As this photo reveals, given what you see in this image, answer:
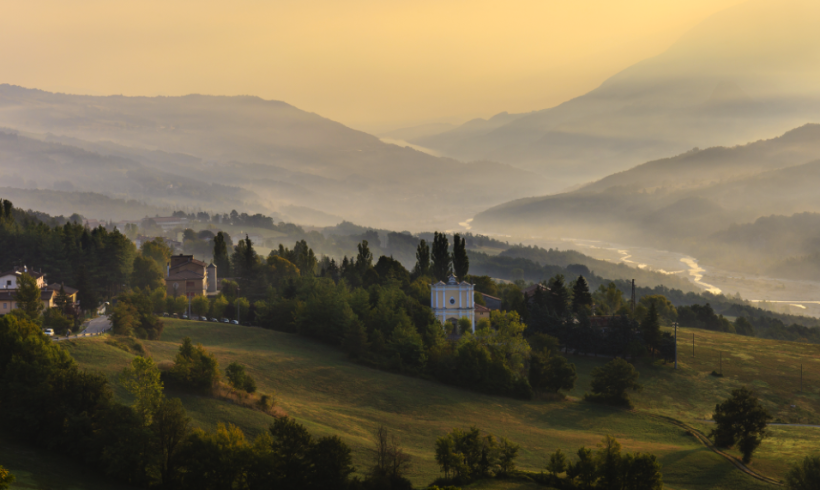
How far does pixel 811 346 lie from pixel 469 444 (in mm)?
86446

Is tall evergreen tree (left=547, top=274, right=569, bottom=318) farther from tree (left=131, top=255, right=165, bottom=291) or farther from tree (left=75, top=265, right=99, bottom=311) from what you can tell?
tree (left=75, top=265, right=99, bottom=311)

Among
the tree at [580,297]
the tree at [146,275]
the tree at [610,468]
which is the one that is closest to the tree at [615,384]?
the tree at [610,468]

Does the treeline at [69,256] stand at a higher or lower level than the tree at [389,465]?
higher

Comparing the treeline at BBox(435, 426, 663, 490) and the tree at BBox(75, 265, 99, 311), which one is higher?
the tree at BBox(75, 265, 99, 311)

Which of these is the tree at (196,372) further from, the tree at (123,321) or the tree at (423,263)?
the tree at (423,263)

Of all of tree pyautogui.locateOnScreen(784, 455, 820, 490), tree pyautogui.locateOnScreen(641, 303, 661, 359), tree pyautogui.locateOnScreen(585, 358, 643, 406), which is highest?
tree pyautogui.locateOnScreen(641, 303, 661, 359)

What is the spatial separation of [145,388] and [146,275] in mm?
62157

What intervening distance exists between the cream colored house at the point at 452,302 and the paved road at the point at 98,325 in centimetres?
4136

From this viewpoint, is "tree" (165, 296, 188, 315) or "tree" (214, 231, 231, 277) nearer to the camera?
"tree" (165, 296, 188, 315)

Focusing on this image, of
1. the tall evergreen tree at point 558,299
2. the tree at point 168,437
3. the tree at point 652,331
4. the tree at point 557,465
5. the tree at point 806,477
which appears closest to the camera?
the tree at point 168,437

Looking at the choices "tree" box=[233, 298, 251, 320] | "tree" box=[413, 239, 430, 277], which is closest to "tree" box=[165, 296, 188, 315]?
"tree" box=[233, 298, 251, 320]

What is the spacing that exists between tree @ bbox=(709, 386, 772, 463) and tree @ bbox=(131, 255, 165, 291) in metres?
74.7

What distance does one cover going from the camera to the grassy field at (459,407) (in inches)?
1892

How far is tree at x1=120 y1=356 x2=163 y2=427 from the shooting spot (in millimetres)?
39344
